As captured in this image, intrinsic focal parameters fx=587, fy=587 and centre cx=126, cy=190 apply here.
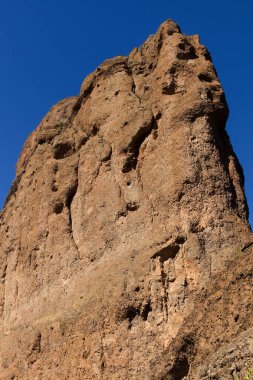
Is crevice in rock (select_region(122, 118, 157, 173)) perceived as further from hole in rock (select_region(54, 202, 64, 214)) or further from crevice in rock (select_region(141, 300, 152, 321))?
crevice in rock (select_region(141, 300, 152, 321))

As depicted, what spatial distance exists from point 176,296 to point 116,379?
3024 mm

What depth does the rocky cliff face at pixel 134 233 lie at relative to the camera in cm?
1702

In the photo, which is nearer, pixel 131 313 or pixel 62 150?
pixel 131 313

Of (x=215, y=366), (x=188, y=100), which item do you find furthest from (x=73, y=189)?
(x=215, y=366)

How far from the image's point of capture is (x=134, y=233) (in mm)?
20016

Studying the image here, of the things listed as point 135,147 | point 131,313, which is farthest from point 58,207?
point 131,313

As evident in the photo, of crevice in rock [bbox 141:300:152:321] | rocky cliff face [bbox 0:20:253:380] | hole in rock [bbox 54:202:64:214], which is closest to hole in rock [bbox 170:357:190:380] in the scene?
rocky cliff face [bbox 0:20:253:380]

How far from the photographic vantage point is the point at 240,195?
19.8m

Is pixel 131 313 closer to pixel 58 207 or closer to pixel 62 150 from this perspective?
pixel 58 207

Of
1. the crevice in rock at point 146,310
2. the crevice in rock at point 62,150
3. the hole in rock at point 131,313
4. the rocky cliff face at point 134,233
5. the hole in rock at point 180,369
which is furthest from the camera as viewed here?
the crevice in rock at point 62,150

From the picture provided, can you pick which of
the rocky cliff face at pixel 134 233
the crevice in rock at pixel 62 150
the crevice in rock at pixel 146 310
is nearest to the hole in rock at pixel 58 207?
the rocky cliff face at pixel 134 233

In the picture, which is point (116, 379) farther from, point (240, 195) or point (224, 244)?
point (240, 195)

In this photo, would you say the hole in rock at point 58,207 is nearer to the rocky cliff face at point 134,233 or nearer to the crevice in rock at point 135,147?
the rocky cliff face at point 134,233

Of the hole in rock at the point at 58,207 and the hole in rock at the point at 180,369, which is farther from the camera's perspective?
the hole in rock at the point at 58,207
